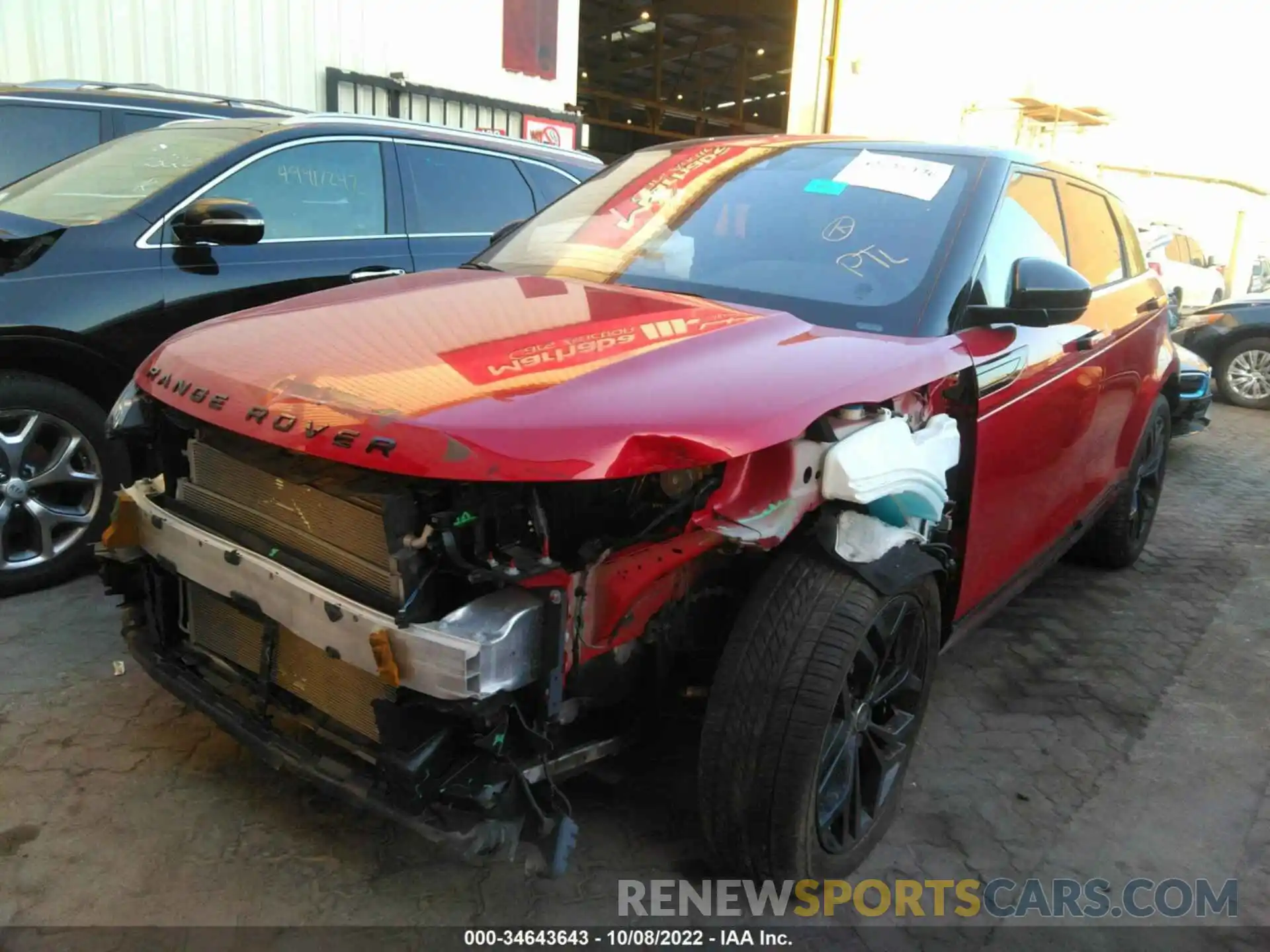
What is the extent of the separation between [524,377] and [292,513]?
0.62m

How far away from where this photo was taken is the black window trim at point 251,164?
376cm

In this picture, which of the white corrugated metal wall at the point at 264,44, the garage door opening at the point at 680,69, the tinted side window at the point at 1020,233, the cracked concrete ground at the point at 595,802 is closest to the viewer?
the cracked concrete ground at the point at 595,802

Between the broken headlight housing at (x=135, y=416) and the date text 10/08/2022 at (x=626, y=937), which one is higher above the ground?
the broken headlight housing at (x=135, y=416)

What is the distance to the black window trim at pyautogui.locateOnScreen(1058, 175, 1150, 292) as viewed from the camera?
12.5 ft

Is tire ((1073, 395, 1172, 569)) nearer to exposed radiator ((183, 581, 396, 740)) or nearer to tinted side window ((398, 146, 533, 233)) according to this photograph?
tinted side window ((398, 146, 533, 233))

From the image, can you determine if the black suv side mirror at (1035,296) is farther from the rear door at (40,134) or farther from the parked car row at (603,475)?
the rear door at (40,134)

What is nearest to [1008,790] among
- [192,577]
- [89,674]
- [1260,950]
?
[1260,950]

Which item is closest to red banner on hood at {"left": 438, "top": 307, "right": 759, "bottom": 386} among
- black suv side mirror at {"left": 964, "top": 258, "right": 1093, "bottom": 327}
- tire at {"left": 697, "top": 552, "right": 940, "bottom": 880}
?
tire at {"left": 697, "top": 552, "right": 940, "bottom": 880}

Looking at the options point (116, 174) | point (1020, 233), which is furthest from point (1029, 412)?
point (116, 174)

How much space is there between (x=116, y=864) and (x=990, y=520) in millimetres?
2429

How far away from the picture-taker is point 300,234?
425 cm

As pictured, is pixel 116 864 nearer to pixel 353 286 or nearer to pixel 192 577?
pixel 192 577

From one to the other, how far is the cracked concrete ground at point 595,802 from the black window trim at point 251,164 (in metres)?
1.40

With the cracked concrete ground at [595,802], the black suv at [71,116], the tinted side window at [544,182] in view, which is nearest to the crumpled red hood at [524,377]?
the cracked concrete ground at [595,802]
